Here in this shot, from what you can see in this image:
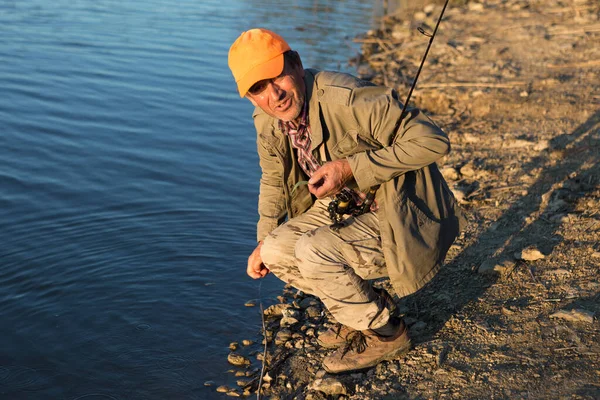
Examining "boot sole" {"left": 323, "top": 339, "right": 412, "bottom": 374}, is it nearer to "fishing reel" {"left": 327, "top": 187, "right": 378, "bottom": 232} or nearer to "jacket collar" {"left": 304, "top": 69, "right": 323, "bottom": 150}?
→ "fishing reel" {"left": 327, "top": 187, "right": 378, "bottom": 232}

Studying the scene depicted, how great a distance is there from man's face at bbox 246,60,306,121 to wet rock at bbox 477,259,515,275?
1.59m

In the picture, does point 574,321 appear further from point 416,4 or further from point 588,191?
point 416,4

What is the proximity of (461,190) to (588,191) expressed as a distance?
877 millimetres

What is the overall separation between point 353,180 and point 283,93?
52cm

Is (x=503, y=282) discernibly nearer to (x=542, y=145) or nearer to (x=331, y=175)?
(x=331, y=175)

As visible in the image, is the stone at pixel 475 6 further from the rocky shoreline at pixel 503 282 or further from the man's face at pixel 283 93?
the man's face at pixel 283 93

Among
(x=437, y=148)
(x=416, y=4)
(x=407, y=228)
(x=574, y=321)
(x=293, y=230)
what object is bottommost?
(x=416, y=4)

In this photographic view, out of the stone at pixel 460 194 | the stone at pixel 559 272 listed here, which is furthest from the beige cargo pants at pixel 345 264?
the stone at pixel 460 194

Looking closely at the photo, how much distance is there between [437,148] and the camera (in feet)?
10.0

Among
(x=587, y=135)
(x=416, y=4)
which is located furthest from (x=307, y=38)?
(x=587, y=135)

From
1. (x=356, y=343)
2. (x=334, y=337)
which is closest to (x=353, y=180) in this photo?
(x=356, y=343)

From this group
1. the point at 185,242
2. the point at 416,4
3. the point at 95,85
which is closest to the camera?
the point at 185,242

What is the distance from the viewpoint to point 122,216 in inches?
221

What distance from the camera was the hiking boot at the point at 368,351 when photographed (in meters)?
3.48
